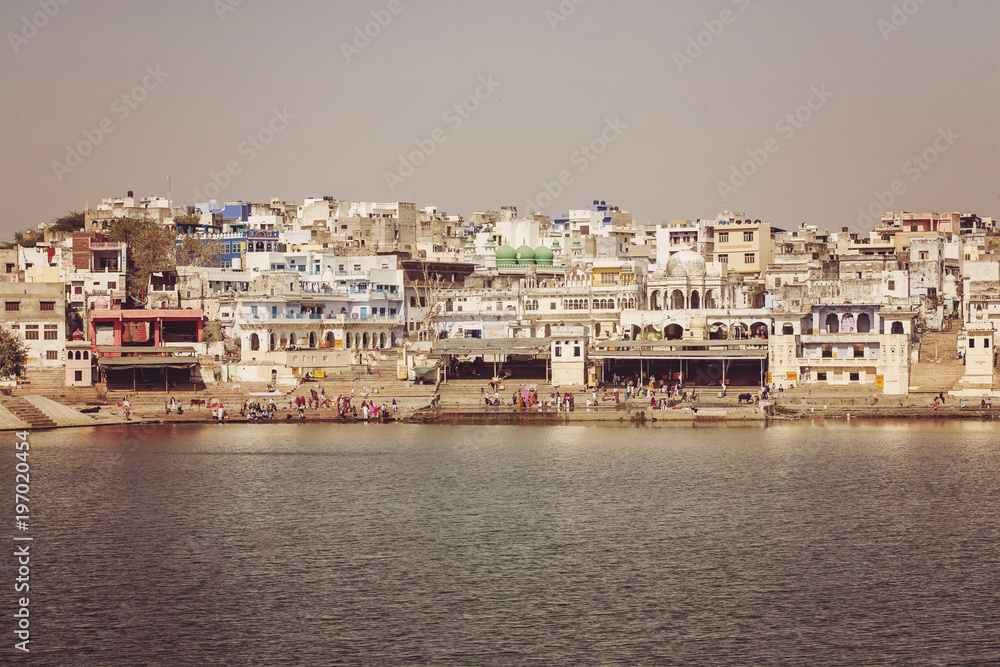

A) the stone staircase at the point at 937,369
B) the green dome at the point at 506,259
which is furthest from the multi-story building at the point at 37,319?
the stone staircase at the point at 937,369

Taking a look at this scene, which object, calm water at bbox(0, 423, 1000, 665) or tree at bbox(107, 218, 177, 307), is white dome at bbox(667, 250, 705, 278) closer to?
calm water at bbox(0, 423, 1000, 665)

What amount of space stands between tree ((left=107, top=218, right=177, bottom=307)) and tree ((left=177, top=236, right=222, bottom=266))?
0.60 metres

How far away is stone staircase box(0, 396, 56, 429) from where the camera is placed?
59719 mm

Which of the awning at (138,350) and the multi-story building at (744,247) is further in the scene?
the multi-story building at (744,247)

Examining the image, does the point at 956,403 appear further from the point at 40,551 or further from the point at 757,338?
the point at 40,551

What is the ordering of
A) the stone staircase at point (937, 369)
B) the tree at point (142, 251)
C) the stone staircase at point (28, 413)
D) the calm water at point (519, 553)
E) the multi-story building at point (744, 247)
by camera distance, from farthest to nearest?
the multi-story building at point (744, 247), the tree at point (142, 251), the stone staircase at point (937, 369), the stone staircase at point (28, 413), the calm water at point (519, 553)

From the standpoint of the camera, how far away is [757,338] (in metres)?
66.4

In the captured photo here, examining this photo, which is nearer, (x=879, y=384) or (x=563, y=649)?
(x=563, y=649)

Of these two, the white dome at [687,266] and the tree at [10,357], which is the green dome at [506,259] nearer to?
the white dome at [687,266]

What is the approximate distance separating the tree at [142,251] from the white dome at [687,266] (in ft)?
103

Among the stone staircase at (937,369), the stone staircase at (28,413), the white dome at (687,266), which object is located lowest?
the stone staircase at (28,413)

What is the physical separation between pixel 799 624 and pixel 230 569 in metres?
13.4

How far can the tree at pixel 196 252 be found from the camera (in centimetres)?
8681

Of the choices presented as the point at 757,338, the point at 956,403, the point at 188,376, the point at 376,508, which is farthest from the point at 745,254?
the point at 376,508
